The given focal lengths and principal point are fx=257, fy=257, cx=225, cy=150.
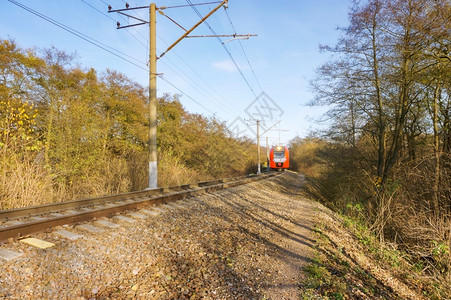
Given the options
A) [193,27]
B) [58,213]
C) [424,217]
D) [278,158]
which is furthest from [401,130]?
[278,158]

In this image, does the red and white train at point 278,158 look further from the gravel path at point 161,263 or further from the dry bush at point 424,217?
the gravel path at point 161,263

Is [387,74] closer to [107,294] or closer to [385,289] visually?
[385,289]

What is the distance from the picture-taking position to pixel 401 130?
36.0ft

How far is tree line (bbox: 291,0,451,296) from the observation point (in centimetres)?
726

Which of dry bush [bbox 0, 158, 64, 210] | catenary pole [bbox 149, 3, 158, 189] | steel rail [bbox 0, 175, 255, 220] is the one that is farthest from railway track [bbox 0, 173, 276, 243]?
catenary pole [bbox 149, 3, 158, 189]

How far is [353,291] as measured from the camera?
11.3 feet

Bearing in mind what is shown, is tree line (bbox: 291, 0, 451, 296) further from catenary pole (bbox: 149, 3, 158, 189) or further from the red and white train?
the red and white train

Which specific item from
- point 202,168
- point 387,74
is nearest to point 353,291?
point 387,74

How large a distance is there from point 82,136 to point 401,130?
502 inches

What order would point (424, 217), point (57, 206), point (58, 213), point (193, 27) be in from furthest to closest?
point (193, 27), point (424, 217), point (57, 206), point (58, 213)

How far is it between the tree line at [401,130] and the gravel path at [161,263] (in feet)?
11.8

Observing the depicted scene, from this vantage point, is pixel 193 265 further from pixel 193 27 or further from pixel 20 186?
pixel 193 27

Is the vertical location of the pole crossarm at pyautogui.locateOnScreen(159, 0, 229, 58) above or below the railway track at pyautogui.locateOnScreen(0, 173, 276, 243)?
above

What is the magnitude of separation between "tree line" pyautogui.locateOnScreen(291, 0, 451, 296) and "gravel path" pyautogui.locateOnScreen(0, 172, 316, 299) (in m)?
3.59
